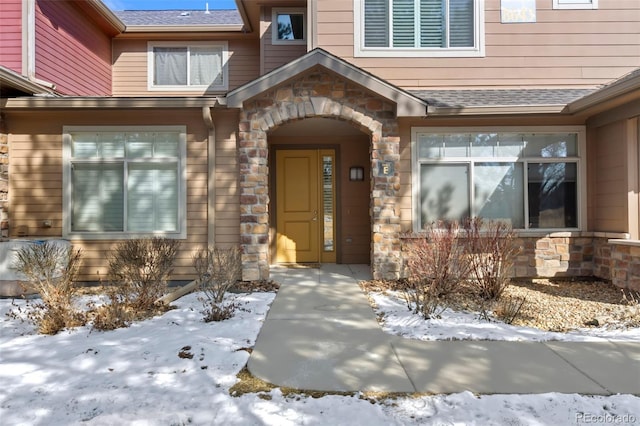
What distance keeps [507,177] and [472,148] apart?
773 mm

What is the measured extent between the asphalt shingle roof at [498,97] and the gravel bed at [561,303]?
9.73ft

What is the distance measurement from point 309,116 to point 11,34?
6049 millimetres

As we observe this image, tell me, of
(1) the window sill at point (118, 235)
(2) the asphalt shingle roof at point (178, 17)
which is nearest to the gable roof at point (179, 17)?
(2) the asphalt shingle roof at point (178, 17)

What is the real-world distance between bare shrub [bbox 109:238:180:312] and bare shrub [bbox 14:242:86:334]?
Answer: 1.58 feet

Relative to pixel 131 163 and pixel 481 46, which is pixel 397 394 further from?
pixel 481 46

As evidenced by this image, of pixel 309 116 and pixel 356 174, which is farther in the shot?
pixel 356 174

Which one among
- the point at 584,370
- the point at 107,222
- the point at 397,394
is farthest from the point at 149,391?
the point at 107,222

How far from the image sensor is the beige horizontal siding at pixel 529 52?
712cm

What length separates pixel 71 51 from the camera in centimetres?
822

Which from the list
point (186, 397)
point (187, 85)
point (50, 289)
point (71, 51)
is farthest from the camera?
point (187, 85)

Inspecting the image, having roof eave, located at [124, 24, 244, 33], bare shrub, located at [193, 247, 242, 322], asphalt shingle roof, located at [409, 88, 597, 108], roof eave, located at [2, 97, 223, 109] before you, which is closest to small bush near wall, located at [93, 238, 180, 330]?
bare shrub, located at [193, 247, 242, 322]

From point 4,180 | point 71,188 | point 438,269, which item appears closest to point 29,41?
point 4,180

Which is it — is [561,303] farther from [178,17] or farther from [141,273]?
[178,17]

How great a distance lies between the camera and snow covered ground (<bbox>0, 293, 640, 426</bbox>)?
235 cm
